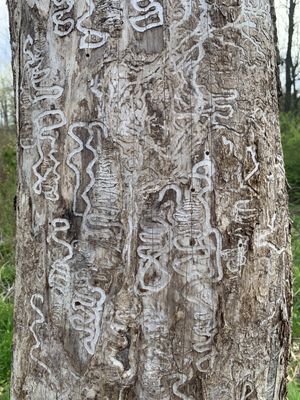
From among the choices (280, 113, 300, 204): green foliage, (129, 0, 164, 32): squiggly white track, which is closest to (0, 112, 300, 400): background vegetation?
(280, 113, 300, 204): green foliage

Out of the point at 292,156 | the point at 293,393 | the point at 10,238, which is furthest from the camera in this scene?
the point at 292,156

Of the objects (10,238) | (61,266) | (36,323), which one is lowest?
(10,238)

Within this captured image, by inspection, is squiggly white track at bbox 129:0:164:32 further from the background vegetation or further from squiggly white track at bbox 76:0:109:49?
the background vegetation

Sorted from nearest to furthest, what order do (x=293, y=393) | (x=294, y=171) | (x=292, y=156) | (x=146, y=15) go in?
(x=146, y=15), (x=293, y=393), (x=294, y=171), (x=292, y=156)

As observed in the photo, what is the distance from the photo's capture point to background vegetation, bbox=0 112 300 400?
119 inches

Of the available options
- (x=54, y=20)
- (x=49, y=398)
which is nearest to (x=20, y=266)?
(x=49, y=398)

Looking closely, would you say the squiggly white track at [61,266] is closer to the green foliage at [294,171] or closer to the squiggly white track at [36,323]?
the squiggly white track at [36,323]

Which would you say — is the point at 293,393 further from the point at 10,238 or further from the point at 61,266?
the point at 10,238

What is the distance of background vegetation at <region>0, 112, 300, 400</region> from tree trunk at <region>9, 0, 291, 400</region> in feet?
1.85

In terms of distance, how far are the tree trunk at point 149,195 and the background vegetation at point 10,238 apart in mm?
565

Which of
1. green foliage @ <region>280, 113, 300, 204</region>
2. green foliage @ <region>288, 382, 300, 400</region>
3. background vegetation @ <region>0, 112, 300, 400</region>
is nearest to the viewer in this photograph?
green foliage @ <region>288, 382, 300, 400</region>

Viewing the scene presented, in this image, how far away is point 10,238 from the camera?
5121 mm

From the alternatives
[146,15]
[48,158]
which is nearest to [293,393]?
[48,158]

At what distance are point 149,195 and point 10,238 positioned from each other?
4280 millimetres
